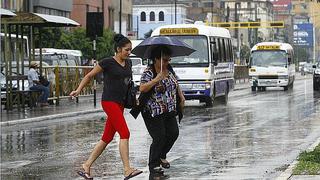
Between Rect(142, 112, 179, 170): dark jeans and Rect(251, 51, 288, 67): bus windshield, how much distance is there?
38.0m

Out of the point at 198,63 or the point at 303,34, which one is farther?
the point at 303,34

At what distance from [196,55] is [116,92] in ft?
59.3

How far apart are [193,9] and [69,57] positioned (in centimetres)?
8412

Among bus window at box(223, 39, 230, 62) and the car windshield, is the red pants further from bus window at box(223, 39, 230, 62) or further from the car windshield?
bus window at box(223, 39, 230, 62)

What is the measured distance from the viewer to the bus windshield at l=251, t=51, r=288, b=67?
50031mm

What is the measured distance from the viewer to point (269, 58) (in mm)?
50594

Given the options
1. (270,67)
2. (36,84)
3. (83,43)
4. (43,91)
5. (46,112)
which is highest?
(83,43)

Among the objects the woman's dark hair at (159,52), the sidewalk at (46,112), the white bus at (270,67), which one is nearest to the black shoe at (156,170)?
the woman's dark hair at (159,52)

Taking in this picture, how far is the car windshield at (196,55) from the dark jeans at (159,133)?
667 inches

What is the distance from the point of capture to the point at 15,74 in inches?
1194

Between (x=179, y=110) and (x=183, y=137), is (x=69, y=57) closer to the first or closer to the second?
(x=183, y=137)

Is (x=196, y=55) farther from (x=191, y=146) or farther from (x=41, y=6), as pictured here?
(x=41, y=6)

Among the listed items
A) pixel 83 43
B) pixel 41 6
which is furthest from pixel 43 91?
pixel 83 43

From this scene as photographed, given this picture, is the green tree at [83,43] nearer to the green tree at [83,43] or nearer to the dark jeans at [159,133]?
the green tree at [83,43]
